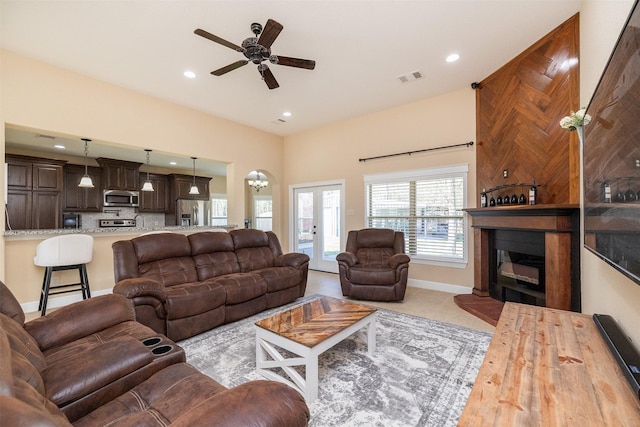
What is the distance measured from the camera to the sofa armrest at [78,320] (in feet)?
5.25

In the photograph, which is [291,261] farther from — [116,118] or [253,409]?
[116,118]

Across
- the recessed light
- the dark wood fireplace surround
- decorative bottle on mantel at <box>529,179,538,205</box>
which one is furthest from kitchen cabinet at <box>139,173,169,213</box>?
decorative bottle on mantel at <box>529,179,538,205</box>

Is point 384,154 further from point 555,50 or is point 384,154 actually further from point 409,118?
point 555,50

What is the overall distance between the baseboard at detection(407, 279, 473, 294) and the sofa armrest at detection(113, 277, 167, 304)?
379cm

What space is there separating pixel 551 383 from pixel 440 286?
3644 mm

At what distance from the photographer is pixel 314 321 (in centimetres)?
220

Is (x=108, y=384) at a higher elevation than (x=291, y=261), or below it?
below

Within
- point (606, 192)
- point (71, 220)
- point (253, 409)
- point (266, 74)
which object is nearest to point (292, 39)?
point (266, 74)

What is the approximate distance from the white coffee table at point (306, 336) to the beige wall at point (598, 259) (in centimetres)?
154

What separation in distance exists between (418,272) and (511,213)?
6.06ft

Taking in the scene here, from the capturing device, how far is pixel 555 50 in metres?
Result: 2.98

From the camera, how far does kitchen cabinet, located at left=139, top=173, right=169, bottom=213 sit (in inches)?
293

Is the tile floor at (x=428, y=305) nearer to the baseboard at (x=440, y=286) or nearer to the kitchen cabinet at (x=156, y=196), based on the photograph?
the baseboard at (x=440, y=286)

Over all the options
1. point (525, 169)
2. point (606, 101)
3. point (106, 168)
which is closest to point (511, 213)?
point (525, 169)
